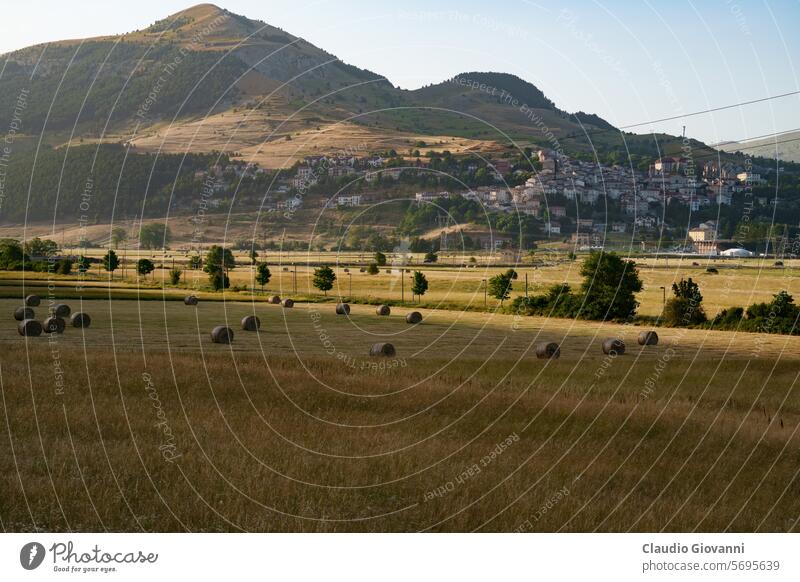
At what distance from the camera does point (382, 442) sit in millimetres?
25172

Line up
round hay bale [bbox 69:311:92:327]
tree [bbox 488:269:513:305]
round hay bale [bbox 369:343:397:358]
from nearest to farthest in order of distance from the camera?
round hay bale [bbox 369:343:397:358] < round hay bale [bbox 69:311:92:327] < tree [bbox 488:269:513:305]

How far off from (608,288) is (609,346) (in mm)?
31622

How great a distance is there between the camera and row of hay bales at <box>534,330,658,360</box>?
2112 inches

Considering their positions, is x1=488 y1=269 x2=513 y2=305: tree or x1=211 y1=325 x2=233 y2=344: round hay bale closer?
x1=211 y1=325 x2=233 y2=344: round hay bale

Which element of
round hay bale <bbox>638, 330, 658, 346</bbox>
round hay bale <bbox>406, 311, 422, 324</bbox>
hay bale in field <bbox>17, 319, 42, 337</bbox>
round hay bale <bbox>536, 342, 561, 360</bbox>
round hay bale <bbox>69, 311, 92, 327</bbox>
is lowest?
round hay bale <bbox>406, 311, 422, 324</bbox>

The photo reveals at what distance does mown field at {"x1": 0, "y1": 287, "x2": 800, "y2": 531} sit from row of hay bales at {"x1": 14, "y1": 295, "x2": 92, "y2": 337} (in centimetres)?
260

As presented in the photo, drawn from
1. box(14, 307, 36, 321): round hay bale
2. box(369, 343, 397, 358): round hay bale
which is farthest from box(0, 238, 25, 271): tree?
box(369, 343, 397, 358): round hay bale

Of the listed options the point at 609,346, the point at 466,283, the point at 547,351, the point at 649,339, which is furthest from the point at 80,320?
the point at 466,283

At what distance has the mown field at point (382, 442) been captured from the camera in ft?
60.5

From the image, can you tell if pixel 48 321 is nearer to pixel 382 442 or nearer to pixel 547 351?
pixel 547 351

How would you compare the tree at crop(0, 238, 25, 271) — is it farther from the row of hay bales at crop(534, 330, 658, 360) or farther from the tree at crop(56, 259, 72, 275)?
the row of hay bales at crop(534, 330, 658, 360)

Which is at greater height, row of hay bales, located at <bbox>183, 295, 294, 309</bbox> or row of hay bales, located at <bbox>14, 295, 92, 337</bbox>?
row of hay bales, located at <bbox>14, 295, 92, 337</bbox>

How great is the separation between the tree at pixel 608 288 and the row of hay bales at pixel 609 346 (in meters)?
19.3

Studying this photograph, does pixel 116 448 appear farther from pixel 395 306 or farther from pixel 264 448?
pixel 395 306
